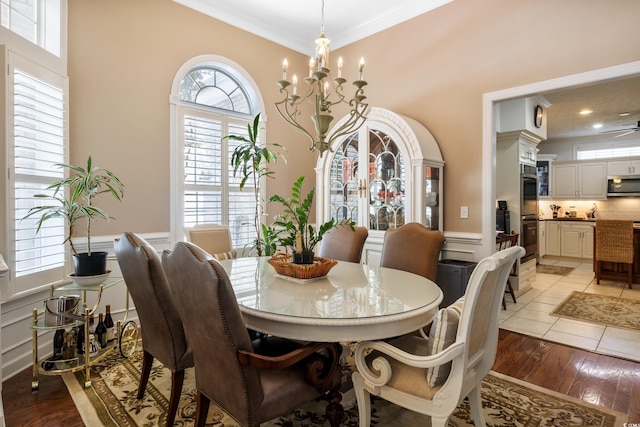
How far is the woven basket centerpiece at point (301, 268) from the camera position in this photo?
2035mm

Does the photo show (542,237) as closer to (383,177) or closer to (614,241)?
(614,241)

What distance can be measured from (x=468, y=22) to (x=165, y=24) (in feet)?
9.92

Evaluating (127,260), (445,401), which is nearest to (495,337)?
(445,401)

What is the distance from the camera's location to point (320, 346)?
4.90ft

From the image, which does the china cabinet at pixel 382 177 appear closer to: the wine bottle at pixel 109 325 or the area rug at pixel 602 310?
the area rug at pixel 602 310

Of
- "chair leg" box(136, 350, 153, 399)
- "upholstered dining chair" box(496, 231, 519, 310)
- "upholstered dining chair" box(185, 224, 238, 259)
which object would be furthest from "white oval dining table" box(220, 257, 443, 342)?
"upholstered dining chair" box(496, 231, 519, 310)

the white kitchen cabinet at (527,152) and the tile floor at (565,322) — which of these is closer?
the tile floor at (565,322)

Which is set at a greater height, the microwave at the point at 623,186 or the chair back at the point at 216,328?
the microwave at the point at 623,186

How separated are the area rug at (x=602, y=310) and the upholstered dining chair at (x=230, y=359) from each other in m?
3.61

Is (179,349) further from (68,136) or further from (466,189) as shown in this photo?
(466,189)

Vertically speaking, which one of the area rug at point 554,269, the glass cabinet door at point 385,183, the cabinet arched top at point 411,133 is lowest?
the area rug at point 554,269

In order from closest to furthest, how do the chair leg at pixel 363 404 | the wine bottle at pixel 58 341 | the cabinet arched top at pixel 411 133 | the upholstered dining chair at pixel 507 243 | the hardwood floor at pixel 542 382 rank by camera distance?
the chair leg at pixel 363 404
the hardwood floor at pixel 542 382
the wine bottle at pixel 58 341
the cabinet arched top at pixel 411 133
the upholstered dining chair at pixel 507 243

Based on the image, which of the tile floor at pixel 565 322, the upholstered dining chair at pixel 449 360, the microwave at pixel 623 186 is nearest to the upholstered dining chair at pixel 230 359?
the upholstered dining chair at pixel 449 360

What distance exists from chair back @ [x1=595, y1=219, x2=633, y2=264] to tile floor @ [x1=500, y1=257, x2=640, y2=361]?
452 millimetres
